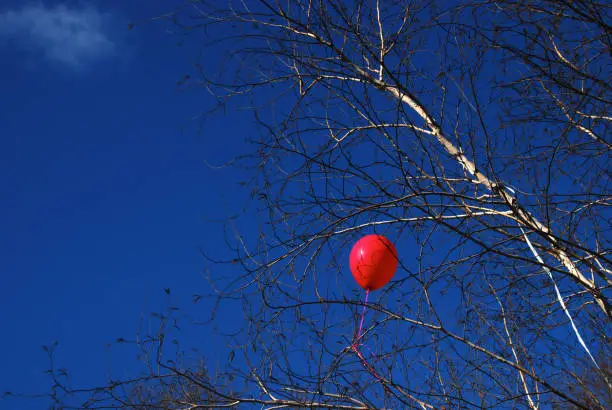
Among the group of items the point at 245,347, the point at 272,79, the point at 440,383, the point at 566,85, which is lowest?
the point at 440,383

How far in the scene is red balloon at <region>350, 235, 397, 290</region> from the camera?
3.35 meters

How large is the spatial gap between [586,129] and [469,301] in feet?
3.43

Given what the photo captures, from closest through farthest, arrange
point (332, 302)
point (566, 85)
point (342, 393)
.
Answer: point (566, 85) → point (332, 302) → point (342, 393)

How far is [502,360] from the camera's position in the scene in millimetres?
2500

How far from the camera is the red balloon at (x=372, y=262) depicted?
11.0ft

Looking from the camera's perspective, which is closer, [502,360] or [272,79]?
[502,360]

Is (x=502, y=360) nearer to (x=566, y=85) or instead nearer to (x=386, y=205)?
(x=386, y=205)

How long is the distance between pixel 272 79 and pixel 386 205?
45.9 inches

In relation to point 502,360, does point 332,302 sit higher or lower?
higher

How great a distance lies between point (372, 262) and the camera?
3.35 metres

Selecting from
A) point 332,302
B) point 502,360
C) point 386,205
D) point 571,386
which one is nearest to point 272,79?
point 386,205

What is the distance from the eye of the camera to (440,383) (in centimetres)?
320

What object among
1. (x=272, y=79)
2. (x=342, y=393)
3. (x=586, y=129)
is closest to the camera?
(x=342, y=393)

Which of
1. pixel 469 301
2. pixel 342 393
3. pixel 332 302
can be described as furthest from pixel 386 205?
pixel 342 393
